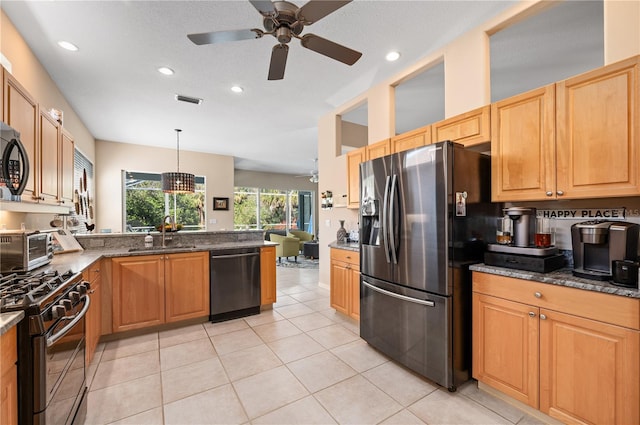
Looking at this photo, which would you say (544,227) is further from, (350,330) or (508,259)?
(350,330)

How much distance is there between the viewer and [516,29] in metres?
2.58

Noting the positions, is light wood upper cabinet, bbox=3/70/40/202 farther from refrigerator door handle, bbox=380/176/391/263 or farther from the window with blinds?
refrigerator door handle, bbox=380/176/391/263

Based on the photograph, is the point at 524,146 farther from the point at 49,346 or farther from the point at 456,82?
the point at 49,346

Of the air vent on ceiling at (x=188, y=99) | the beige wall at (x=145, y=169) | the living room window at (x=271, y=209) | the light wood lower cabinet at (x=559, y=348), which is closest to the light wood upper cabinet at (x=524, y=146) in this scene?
the light wood lower cabinet at (x=559, y=348)

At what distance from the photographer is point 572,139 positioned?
5.81ft

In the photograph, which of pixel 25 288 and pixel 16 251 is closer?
pixel 25 288

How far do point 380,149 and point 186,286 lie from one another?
277cm

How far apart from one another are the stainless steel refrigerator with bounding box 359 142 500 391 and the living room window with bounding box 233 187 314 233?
7.24 meters

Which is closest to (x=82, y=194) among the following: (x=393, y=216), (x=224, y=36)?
(x=224, y=36)

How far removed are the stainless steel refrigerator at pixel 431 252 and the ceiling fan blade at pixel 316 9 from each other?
114cm

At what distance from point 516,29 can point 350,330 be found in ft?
11.3

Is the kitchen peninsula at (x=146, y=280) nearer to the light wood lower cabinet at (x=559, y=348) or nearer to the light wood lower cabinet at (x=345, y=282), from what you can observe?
the light wood lower cabinet at (x=345, y=282)

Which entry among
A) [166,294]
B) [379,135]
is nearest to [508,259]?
[379,135]

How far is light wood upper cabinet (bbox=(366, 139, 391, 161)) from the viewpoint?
10.4 feet
